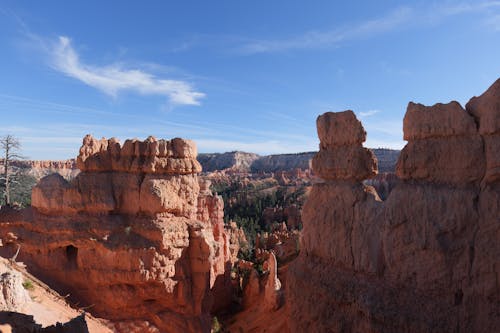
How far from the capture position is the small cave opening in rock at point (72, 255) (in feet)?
47.1

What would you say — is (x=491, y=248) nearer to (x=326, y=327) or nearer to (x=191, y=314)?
(x=326, y=327)

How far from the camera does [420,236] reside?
719 cm

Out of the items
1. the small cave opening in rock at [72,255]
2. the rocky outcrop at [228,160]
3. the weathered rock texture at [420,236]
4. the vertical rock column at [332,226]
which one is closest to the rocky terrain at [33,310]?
the small cave opening in rock at [72,255]

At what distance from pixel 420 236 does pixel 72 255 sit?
13408 mm

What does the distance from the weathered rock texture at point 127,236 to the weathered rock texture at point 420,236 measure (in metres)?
7.16

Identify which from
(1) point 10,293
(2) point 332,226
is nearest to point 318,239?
(2) point 332,226

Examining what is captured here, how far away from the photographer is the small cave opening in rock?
47.1 feet

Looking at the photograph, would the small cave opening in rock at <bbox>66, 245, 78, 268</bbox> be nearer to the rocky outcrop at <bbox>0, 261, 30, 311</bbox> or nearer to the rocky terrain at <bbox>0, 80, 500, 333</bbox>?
the rocky terrain at <bbox>0, 80, 500, 333</bbox>

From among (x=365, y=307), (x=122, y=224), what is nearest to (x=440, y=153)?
(x=365, y=307)

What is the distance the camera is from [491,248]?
254 inches

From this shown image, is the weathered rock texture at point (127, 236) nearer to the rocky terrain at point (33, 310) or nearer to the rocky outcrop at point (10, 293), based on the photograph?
the rocky terrain at point (33, 310)

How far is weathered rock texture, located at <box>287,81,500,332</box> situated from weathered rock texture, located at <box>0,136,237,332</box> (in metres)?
7.16

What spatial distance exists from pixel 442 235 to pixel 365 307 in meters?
2.21

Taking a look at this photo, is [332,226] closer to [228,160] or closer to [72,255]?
[72,255]
